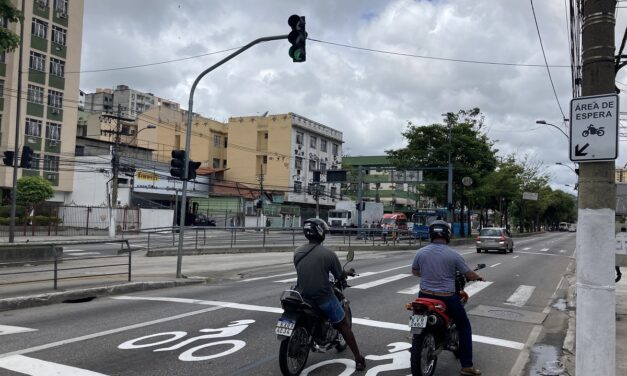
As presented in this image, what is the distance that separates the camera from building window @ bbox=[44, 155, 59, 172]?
4797 centimetres

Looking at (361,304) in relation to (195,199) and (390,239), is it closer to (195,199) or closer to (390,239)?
(390,239)

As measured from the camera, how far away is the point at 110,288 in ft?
38.6

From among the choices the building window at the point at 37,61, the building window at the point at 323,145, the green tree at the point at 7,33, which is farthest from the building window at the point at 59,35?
the green tree at the point at 7,33

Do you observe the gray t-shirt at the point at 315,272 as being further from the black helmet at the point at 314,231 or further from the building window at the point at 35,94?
the building window at the point at 35,94

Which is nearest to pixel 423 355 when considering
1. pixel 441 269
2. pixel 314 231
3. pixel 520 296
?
pixel 441 269

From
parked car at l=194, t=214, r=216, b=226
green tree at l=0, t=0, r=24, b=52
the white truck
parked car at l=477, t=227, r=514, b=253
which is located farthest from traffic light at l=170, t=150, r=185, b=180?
the white truck

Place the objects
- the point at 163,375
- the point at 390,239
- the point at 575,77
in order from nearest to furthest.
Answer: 1. the point at 163,375
2. the point at 575,77
3. the point at 390,239

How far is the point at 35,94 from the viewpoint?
1839 inches

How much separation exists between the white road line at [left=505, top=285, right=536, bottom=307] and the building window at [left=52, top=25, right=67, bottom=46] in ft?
156

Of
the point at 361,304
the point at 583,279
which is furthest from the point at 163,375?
the point at 361,304

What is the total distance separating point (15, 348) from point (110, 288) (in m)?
5.15

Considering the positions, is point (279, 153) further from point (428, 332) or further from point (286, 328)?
point (286, 328)

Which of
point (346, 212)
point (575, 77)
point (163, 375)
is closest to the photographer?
point (163, 375)

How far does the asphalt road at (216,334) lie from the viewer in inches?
242
